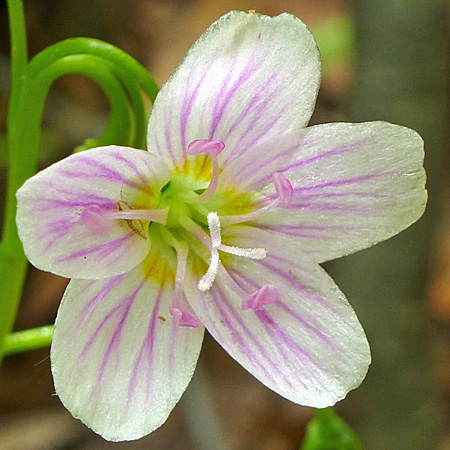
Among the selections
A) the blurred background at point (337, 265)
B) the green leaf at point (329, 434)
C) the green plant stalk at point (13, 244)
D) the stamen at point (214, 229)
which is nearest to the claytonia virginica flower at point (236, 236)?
the stamen at point (214, 229)

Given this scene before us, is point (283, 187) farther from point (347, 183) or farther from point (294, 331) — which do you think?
point (294, 331)

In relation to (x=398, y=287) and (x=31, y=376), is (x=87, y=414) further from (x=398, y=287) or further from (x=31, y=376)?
(x=31, y=376)

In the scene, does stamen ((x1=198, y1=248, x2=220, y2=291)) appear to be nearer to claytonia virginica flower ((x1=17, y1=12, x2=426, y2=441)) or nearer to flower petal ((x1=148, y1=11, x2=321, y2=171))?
claytonia virginica flower ((x1=17, y1=12, x2=426, y2=441))

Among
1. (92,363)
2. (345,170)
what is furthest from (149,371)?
(345,170)

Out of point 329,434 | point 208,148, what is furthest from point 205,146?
point 329,434

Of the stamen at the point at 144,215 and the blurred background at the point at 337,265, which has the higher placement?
the stamen at the point at 144,215

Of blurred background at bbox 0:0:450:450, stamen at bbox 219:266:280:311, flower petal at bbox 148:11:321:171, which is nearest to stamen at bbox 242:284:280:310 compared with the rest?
stamen at bbox 219:266:280:311

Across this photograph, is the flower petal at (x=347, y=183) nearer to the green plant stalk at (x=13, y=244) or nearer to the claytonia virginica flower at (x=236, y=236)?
the claytonia virginica flower at (x=236, y=236)
